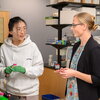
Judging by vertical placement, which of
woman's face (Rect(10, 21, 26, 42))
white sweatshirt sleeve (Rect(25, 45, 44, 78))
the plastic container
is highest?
woman's face (Rect(10, 21, 26, 42))

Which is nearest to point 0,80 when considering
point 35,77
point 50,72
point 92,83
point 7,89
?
point 7,89

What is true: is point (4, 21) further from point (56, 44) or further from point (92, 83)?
point (92, 83)

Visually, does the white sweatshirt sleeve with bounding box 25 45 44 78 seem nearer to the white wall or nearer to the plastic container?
the plastic container

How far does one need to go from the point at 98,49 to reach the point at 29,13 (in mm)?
2824

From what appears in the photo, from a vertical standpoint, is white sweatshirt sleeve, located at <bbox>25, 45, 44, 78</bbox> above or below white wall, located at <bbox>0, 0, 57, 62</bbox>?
below

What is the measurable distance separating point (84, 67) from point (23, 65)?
23.0 inches

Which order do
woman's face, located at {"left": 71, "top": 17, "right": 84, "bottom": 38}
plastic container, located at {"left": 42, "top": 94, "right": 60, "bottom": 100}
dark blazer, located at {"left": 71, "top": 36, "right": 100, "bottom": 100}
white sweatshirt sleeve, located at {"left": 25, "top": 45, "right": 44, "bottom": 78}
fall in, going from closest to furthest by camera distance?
dark blazer, located at {"left": 71, "top": 36, "right": 100, "bottom": 100} < woman's face, located at {"left": 71, "top": 17, "right": 84, "bottom": 38} < white sweatshirt sleeve, located at {"left": 25, "top": 45, "right": 44, "bottom": 78} < plastic container, located at {"left": 42, "top": 94, "right": 60, "bottom": 100}

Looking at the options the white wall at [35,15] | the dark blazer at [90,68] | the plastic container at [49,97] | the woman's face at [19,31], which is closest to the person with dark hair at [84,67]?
the dark blazer at [90,68]

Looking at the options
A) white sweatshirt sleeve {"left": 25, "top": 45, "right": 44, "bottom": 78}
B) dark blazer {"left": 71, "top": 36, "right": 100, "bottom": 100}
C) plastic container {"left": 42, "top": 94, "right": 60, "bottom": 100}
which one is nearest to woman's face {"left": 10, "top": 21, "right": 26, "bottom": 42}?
white sweatshirt sleeve {"left": 25, "top": 45, "right": 44, "bottom": 78}

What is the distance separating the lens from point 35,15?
175 inches

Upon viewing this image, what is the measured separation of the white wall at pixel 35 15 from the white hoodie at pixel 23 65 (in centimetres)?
218

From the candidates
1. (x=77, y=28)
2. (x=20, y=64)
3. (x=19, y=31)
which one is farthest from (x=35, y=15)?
(x=77, y=28)

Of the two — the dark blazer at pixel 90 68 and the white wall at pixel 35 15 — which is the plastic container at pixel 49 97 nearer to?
the white wall at pixel 35 15

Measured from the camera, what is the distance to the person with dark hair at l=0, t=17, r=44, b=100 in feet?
6.72
